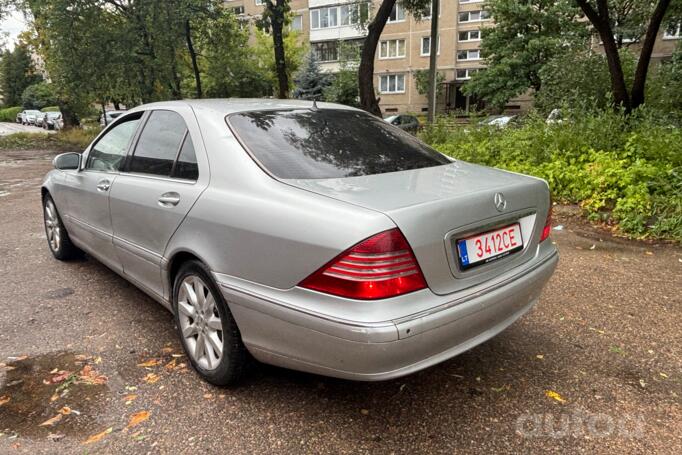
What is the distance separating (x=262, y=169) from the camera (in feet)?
7.86

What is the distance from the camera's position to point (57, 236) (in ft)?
15.6

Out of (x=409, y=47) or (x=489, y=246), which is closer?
(x=489, y=246)

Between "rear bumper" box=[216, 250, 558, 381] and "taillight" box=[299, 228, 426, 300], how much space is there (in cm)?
12

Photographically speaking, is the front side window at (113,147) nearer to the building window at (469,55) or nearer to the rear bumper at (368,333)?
the rear bumper at (368,333)

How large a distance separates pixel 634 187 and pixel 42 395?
6089 mm

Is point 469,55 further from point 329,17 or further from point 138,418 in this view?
point 138,418

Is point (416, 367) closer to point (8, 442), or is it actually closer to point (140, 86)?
point (8, 442)

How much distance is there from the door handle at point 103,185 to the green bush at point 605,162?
5202mm

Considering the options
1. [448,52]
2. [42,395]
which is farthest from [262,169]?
[448,52]

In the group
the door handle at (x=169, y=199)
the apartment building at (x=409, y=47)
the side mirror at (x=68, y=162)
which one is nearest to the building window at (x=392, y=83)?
the apartment building at (x=409, y=47)

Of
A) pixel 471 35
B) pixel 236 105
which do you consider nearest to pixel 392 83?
pixel 471 35

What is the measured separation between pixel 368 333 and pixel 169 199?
1.50 m

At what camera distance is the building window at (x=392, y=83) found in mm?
42281

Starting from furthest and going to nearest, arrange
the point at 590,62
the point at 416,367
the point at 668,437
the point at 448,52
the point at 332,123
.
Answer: the point at 448,52
the point at 590,62
the point at 332,123
the point at 668,437
the point at 416,367
